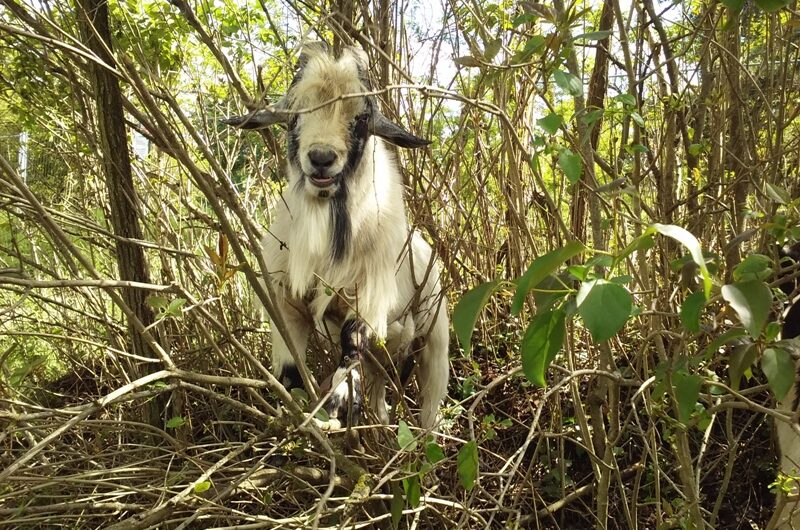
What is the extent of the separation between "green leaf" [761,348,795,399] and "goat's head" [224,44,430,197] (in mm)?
2039

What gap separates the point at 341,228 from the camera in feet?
12.0

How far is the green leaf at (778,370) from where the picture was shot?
1.63m

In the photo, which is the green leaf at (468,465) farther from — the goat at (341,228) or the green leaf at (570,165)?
the goat at (341,228)

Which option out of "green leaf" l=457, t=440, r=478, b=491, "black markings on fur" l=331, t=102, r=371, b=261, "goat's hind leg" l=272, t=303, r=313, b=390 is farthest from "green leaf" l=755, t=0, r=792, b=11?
"goat's hind leg" l=272, t=303, r=313, b=390

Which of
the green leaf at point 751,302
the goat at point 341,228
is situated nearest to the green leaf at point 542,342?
the green leaf at point 751,302

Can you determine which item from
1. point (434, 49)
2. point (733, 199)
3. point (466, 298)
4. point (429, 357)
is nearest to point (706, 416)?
point (466, 298)

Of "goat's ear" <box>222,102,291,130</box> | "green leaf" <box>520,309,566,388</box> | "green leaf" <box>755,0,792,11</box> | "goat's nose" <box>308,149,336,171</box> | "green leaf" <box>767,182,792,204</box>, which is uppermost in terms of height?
"goat's ear" <box>222,102,291,130</box>

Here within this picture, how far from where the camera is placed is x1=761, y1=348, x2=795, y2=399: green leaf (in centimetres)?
163

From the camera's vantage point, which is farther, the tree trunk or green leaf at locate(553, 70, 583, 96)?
the tree trunk

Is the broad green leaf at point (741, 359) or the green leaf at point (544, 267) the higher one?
the green leaf at point (544, 267)

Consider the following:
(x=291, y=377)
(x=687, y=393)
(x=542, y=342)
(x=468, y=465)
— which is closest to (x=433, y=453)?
(x=468, y=465)

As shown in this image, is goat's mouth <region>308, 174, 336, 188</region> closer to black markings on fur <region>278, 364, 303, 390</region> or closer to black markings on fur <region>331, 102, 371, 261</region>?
black markings on fur <region>331, 102, 371, 261</region>

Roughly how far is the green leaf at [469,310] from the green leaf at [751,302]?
450mm

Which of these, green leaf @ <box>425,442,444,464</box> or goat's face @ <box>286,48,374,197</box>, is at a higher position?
goat's face @ <box>286,48,374,197</box>
